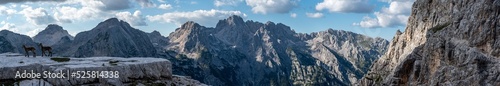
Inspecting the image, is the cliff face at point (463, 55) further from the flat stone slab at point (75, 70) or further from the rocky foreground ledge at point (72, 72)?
the flat stone slab at point (75, 70)

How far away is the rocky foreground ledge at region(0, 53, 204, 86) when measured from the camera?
7331cm

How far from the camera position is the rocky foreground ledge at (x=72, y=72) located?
73.3 m

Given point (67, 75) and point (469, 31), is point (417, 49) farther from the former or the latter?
point (67, 75)

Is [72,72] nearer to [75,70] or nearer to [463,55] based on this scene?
[75,70]

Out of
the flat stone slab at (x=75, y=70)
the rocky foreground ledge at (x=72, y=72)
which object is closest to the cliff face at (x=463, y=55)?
the rocky foreground ledge at (x=72, y=72)

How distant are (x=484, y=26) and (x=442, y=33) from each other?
11.4 metres

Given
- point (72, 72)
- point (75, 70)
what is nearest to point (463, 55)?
point (75, 70)

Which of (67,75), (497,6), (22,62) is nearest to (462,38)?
(497,6)

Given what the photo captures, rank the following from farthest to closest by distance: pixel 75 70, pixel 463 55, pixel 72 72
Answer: pixel 75 70 < pixel 72 72 < pixel 463 55

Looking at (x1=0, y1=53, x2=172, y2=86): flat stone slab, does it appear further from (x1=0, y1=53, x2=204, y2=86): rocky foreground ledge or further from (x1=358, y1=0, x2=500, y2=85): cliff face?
(x1=358, y1=0, x2=500, y2=85): cliff face

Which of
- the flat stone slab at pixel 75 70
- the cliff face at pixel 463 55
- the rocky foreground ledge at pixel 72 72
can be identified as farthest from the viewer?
the flat stone slab at pixel 75 70

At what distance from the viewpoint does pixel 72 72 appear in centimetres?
7488

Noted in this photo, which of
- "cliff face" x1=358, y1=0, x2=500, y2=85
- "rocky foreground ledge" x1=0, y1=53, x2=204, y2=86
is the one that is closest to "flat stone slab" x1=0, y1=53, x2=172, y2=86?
"rocky foreground ledge" x1=0, y1=53, x2=204, y2=86

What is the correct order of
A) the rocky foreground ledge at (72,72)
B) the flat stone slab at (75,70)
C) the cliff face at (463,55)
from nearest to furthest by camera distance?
the cliff face at (463,55)
the rocky foreground ledge at (72,72)
the flat stone slab at (75,70)
